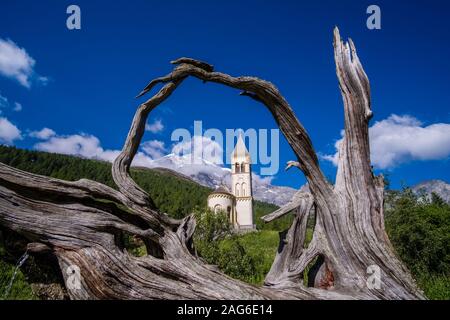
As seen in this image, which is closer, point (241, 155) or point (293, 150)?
point (293, 150)

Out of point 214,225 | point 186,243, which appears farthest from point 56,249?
point 214,225

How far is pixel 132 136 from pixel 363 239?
4924mm

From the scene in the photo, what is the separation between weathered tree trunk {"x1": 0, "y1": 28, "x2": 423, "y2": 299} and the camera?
5.57 metres

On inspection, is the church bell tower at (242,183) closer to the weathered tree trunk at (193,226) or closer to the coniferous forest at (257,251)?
the coniferous forest at (257,251)

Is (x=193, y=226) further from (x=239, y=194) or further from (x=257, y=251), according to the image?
(x=239, y=194)

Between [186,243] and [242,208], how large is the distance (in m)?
85.4

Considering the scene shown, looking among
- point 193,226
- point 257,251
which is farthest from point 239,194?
point 193,226

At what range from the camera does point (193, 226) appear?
7.10 metres

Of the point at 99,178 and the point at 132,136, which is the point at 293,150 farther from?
the point at 99,178

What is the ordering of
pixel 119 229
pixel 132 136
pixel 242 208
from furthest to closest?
pixel 242 208, pixel 132 136, pixel 119 229

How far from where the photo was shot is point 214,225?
18.7 metres

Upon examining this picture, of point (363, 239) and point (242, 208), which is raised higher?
point (242, 208)
